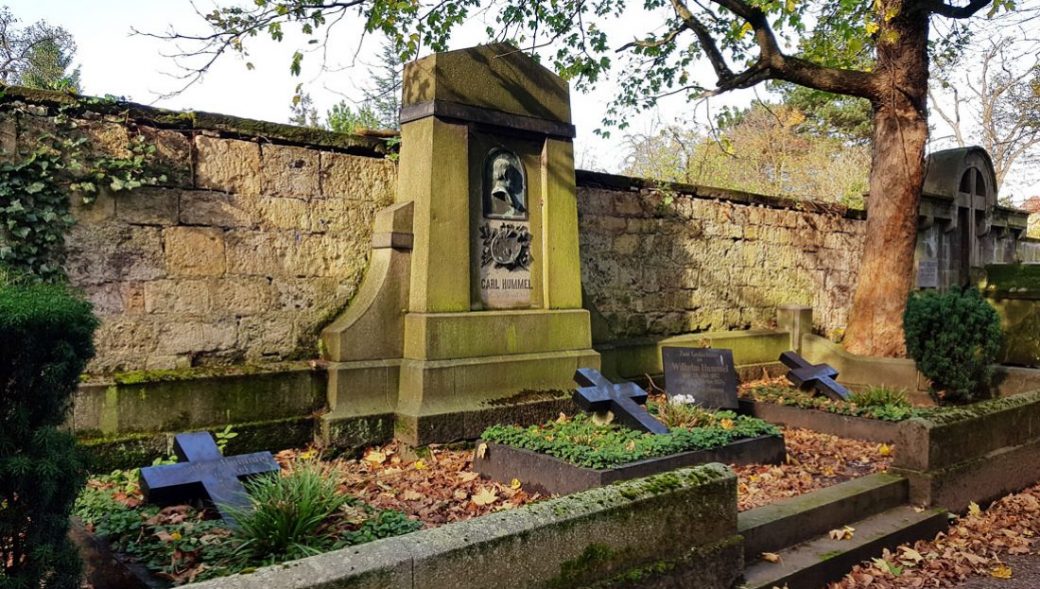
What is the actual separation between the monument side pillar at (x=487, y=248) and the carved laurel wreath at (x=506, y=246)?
12mm

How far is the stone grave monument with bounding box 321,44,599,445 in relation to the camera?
5695mm

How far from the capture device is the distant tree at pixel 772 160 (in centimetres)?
1850

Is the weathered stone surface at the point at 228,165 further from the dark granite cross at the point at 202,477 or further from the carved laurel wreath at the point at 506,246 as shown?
the dark granite cross at the point at 202,477

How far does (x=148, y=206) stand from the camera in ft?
16.5

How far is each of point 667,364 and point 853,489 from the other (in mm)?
2595

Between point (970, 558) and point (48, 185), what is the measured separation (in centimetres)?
629

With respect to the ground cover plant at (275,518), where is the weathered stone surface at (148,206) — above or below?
above

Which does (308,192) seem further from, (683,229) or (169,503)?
(683,229)

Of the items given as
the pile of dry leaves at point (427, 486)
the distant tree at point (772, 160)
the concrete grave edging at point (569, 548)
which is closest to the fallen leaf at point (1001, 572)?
the concrete grave edging at point (569, 548)

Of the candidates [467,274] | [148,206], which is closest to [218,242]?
[148,206]

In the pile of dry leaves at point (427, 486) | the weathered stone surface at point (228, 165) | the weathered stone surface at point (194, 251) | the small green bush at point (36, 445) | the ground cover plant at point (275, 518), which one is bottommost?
the pile of dry leaves at point (427, 486)

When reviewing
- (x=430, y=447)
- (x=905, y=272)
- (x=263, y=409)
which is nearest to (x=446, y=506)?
(x=430, y=447)

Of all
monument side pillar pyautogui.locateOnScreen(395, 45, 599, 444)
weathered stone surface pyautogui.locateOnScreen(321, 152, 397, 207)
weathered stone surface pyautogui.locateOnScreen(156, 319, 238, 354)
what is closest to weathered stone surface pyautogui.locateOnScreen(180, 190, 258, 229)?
weathered stone surface pyautogui.locateOnScreen(321, 152, 397, 207)

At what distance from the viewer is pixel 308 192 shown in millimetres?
5785
